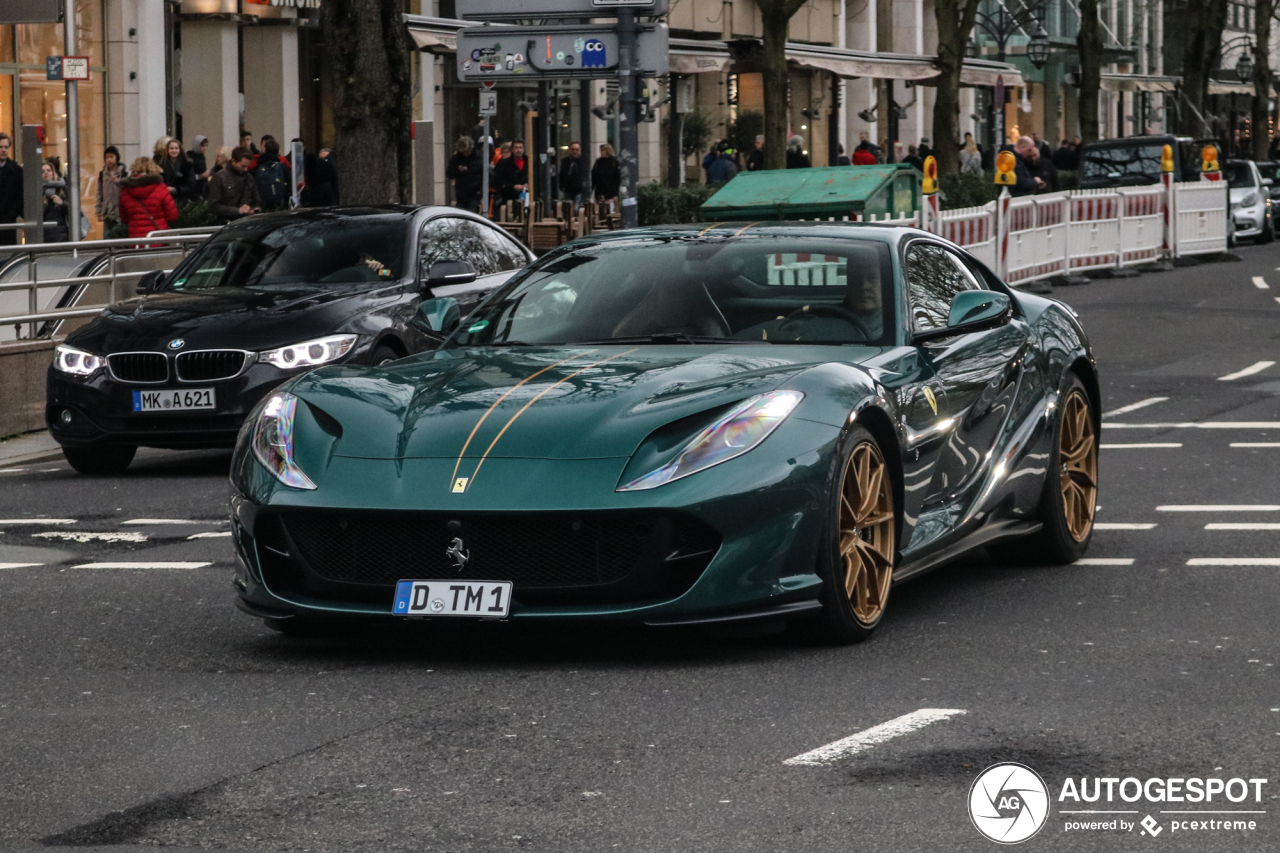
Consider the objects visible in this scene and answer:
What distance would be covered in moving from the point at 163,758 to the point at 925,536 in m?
2.82

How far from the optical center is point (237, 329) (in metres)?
Answer: 12.4

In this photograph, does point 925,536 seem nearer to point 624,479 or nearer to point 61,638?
point 624,479

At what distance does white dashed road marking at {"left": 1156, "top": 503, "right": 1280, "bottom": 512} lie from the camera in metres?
10.1

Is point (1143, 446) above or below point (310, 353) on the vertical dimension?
below

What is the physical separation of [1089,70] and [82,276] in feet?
124

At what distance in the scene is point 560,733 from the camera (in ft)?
18.8

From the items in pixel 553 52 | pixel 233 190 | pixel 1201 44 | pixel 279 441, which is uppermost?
pixel 1201 44

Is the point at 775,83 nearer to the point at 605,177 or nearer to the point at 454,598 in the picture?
the point at 605,177

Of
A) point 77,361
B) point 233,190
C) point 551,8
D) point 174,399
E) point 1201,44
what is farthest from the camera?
point 1201,44

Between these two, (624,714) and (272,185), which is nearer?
(624,714)

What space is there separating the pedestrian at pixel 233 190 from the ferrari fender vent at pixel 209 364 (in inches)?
441

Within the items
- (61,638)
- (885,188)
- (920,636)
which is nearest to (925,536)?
(920,636)

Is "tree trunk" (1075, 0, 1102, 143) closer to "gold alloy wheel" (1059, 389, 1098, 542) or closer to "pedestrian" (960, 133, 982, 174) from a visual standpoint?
"pedestrian" (960, 133, 982, 174)

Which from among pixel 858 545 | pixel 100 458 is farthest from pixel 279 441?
pixel 100 458
